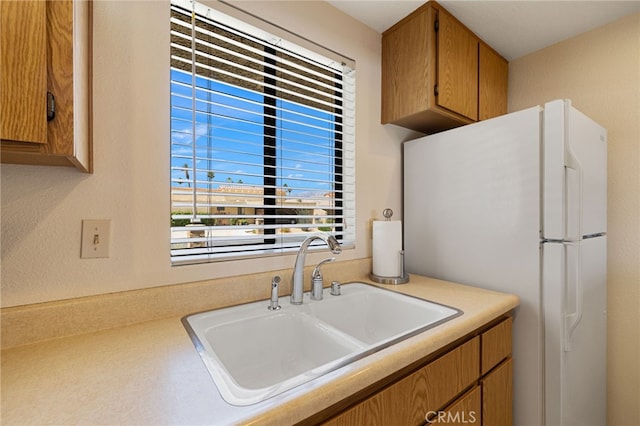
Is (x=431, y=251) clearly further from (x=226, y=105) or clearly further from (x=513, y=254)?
(x=226, y=105)

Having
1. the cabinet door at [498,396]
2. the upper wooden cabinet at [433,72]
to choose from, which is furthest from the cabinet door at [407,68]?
the cabinet door at [498,396]

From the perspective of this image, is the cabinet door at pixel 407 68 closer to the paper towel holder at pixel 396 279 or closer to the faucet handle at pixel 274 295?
the paper towel holder at pixel 396 279

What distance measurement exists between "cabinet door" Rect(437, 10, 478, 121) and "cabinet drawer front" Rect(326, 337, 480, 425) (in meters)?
1.19

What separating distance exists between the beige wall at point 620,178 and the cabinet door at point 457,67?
2.29 feet

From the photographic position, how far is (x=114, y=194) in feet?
3.10

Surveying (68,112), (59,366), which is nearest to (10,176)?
(68,112)

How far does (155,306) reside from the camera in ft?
3.26

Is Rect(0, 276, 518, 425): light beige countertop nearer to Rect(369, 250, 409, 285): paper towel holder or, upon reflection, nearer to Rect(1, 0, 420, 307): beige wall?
Rect(1, 0, 420, 307): beige wall

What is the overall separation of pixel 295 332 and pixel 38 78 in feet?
3.26

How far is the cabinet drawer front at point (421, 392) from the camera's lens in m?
0.72

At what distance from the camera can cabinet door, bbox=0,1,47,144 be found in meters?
0.53

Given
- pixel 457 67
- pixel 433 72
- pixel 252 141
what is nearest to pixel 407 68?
pixel 433 72

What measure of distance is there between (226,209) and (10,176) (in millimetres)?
641

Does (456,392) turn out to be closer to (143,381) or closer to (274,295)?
(274,295)
